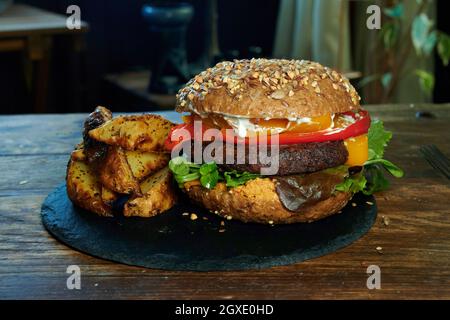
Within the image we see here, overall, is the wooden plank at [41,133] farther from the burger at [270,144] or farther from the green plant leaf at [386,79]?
the green plant leaf at [386,79]

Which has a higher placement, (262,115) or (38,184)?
(262,115)

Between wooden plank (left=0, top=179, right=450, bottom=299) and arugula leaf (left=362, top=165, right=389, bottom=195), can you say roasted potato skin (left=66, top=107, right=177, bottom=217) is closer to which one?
wooden plank (left=0, top=179, right=450, bottom=299)

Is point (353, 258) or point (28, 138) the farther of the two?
point (28, 138)

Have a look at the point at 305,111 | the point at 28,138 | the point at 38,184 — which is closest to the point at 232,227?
the point at 305,111

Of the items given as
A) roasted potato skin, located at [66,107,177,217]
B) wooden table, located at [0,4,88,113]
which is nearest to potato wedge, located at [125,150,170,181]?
roasted potato skin, located at [66,107,177,217]

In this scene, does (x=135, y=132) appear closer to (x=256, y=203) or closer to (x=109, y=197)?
(x=109, y=197)

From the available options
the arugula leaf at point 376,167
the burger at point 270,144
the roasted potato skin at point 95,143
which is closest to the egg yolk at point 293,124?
the burger at point 270,144
